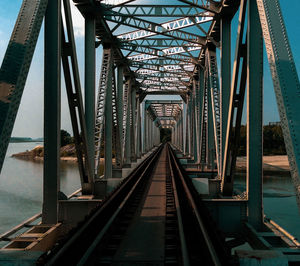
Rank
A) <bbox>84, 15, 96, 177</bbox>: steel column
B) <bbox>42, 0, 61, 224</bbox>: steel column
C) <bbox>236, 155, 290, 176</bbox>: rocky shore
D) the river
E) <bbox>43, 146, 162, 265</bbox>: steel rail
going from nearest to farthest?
<bbox>43, 146, 162, 265</bbox>: steel rail
<bbox>42, 0, 61, 224</bbox>: steel column
<bbox>84, 15, 96, 177</bbox>: steel column
the river
<bbox>236, 155, 290, 176</bbox>: rocky shore

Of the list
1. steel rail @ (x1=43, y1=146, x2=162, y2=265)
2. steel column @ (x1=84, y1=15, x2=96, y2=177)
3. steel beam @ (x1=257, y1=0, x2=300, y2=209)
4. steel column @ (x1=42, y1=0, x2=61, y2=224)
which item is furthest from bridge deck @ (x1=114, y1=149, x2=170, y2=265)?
steel column @ (x1=84, y1=15, x2=96, y2=177)

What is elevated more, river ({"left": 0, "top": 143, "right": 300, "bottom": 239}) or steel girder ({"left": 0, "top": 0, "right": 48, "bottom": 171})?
steel girder ({"left": 0, "top": 0, "right": 48, "bottom": 171})

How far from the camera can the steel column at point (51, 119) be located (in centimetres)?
797

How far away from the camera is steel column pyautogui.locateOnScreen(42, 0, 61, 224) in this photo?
7.97 m

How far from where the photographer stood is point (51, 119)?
7.98 metres

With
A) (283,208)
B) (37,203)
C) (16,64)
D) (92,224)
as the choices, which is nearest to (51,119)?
(16,64)

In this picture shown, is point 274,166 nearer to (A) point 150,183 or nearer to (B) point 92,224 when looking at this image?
(A) point 150,183

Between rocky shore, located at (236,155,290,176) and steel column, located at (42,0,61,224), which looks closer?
steel column, located at (42,0,61,224)

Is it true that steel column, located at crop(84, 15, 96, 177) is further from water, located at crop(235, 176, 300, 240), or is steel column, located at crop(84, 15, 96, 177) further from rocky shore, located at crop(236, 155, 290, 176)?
rocky shore, located at crop(236, 155, 290, 176)

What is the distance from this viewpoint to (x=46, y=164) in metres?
7.98

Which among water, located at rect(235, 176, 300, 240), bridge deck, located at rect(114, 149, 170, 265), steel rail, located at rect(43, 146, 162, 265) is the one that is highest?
steel rail, located at rect(43, 146, 162, 265)

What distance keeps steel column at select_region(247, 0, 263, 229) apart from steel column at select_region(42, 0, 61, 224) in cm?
511

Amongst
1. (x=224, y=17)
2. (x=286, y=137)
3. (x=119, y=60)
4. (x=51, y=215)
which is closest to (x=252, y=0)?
(x=286, y=137)

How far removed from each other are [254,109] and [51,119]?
17.9 ft
